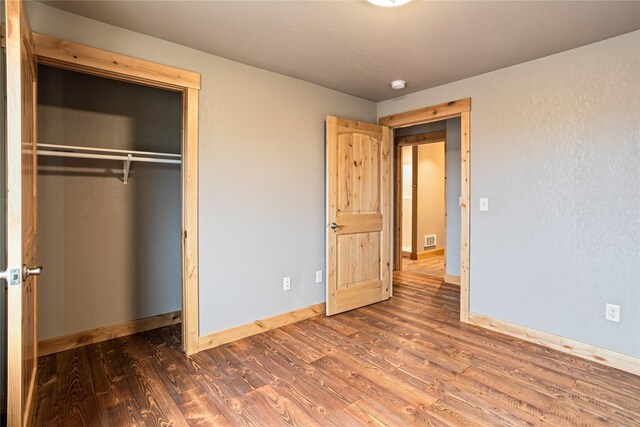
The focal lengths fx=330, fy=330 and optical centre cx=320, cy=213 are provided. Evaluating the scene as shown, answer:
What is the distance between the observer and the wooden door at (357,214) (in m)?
3.37

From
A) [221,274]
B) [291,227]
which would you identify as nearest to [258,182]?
[291,227]

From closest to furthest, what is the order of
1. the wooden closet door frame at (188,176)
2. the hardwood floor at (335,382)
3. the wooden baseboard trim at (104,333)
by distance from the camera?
the hardwood floor at (335,382) → the wooden closet door frame at (188,176) → the wooden baseboard trim at (104,333)

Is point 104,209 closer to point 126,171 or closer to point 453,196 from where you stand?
point 126,171

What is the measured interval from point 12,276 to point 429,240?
6.67 m

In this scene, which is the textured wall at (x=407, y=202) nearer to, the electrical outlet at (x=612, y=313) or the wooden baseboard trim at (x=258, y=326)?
the wooden baseboard trim at (x=258, y=326)

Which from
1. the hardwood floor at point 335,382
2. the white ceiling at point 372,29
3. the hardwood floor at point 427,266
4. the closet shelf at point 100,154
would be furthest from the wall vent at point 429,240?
the closet shelf at point 100,154

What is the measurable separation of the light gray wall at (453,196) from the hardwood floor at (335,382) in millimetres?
1949

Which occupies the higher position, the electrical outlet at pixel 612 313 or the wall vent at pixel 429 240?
the wall vent at pixel 429 240

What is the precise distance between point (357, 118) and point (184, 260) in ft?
7.96

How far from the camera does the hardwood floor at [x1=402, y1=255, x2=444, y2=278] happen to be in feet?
18.0

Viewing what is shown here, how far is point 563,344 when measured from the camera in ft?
8.61

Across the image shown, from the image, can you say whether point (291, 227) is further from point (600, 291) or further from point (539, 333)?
point (600, 291)

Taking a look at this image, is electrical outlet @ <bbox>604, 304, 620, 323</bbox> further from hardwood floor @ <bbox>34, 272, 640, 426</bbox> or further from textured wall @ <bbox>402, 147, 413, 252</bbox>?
textured wall @ <bbox>402, 147, 413, 252</bbox>

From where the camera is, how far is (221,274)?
2740 millimetres
